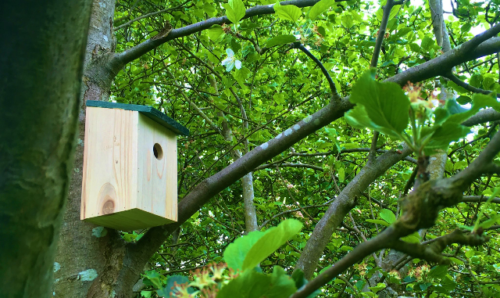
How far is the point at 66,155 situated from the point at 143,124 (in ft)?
4.65

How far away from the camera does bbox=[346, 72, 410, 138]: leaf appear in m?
0.65

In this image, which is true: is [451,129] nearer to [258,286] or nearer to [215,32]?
[258,286]

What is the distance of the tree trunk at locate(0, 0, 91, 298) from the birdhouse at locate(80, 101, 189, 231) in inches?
47.5

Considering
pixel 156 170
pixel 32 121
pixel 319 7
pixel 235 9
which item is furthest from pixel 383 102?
pixel 156 170

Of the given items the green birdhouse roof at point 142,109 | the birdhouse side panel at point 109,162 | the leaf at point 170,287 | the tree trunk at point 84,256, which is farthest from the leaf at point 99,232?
the leaf at point 170,287

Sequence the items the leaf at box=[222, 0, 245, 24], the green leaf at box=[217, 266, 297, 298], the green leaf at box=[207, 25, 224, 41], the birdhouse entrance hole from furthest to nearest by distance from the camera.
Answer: the birdhouse entrance hole, the green leaf at box=[207, 25, 224, 41], the leaf at box=[222, 0, 245, 24], the green leaf at box=[217, 266, 297, 298]

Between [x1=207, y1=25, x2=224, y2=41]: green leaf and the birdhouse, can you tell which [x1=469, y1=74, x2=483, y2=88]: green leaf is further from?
the birdhouse

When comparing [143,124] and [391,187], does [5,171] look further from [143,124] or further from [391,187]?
[391,187]

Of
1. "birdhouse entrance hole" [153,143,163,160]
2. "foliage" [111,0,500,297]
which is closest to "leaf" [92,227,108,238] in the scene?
"foliage" [111,0,500,297]

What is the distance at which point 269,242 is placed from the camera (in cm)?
63

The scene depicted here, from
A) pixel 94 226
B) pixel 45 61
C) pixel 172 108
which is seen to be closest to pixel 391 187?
pixel 172 108

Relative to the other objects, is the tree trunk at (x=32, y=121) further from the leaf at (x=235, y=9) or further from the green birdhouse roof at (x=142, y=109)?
the green birdhouse roof at (x=142, y=109)

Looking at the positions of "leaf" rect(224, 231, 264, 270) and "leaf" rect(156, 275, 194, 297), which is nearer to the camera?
"leaf" rect(224, 231, 264, 270)

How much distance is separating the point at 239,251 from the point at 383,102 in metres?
0.34
